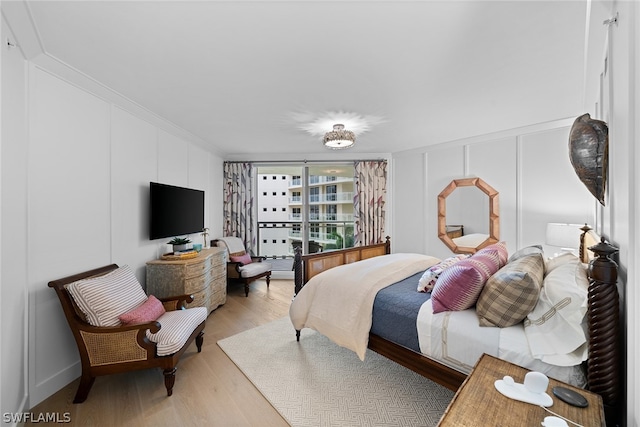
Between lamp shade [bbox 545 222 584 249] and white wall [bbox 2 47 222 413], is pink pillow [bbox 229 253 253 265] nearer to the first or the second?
white wall [bbox 2 47 222 413]

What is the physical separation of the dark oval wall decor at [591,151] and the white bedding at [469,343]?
37.5 inches

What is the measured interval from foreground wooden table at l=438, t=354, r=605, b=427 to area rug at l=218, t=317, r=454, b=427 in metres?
0.94

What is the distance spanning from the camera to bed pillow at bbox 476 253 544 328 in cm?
161

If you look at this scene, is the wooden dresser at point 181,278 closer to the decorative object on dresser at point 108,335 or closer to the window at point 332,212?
the decorative object on dresser at point 108,335

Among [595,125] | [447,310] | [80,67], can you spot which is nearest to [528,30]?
[595,125]

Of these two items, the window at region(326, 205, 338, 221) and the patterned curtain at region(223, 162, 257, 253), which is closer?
the patterned curtain at region(223, 162, 257, 253)

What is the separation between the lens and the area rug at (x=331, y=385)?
1.86 metres

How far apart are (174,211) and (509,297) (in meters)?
3.60

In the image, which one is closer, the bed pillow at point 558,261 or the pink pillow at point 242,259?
the bed pillow at point 558,261

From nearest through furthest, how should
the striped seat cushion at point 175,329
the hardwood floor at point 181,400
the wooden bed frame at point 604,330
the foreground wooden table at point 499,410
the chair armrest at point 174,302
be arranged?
1. the foreground wooden table at point 499,410
2. the wooden bed frame at point 604,330
3. the hardwood floor at point 181,400
4. the striped seat cushion at point 175,329
5. the chair armrest at point 174,302

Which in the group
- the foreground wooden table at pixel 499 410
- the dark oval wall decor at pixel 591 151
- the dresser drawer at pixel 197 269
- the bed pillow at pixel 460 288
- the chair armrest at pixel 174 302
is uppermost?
the dark oval wall decor at pixel 591 151

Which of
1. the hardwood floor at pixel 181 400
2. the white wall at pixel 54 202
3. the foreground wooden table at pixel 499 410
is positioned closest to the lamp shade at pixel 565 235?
the foreground wooden table at pixel 499 410

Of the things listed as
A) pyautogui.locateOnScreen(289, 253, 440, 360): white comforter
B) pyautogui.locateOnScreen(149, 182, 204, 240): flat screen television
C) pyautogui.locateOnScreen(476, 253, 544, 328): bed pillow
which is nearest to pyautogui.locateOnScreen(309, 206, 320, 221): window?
pyautogui.locateOnScreen(149, 182, 204, 240): flat screen television

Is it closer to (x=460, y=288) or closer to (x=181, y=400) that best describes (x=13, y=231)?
(x=181, y=400)
